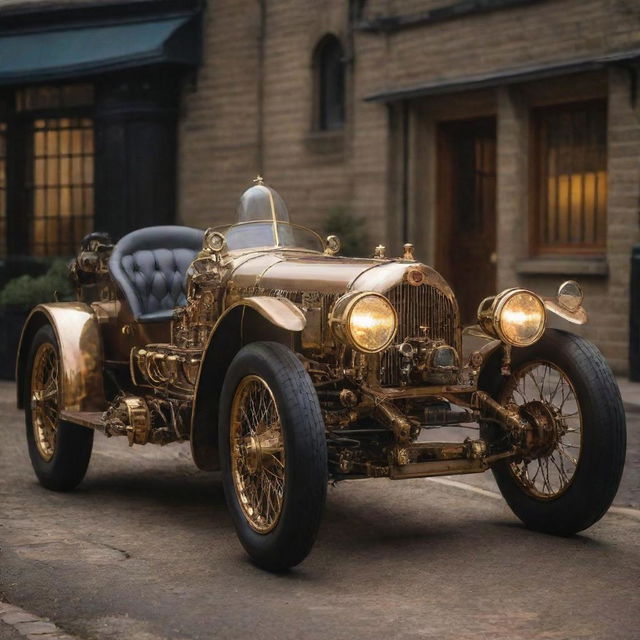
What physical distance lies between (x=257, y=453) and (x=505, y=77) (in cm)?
924

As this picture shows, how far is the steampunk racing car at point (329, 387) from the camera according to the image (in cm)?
591

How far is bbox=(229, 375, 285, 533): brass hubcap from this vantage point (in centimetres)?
591

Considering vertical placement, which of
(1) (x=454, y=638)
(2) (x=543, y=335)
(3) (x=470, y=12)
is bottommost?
(1) (x=454, y=638)

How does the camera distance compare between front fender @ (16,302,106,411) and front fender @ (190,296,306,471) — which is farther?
front fender @ (16,302,106,411)

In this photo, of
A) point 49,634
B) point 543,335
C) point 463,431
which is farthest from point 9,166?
point 49,634

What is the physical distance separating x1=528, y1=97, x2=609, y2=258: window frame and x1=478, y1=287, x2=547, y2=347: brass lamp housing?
780cm

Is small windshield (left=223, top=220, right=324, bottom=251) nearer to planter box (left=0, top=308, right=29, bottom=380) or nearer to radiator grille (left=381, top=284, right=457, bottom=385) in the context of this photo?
radiator grille (left=381, top=284, right=457, bottom=385)

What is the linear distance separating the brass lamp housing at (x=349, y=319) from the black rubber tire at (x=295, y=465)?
0.24 metres

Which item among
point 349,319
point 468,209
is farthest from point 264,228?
point 468,209

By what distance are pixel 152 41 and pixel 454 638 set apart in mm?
14636

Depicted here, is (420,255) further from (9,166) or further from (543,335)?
(543,335)

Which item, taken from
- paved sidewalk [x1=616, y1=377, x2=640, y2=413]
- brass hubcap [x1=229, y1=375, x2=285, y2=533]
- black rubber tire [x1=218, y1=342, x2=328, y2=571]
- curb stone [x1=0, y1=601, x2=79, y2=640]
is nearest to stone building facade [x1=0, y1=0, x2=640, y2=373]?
paved sidewalk [x1=616, y1=377, x2=640, y2=413]

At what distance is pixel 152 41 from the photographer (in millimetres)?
18344

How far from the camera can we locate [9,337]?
46.5 feet
